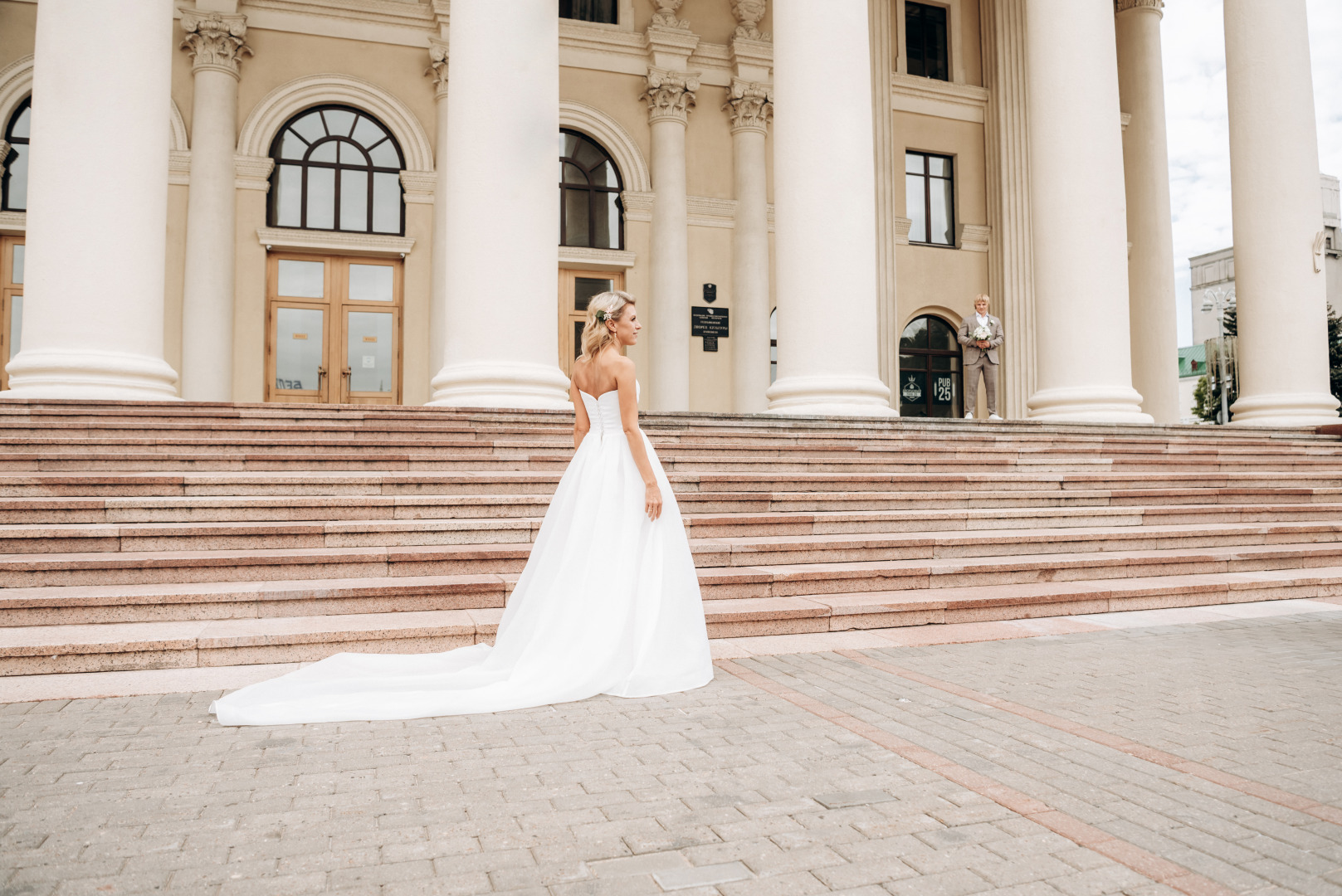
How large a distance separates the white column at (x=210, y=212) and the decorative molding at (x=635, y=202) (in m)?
7.27

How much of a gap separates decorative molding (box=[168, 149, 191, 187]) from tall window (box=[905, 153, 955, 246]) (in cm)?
1481

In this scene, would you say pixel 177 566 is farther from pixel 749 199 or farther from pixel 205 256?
pixel 749 199

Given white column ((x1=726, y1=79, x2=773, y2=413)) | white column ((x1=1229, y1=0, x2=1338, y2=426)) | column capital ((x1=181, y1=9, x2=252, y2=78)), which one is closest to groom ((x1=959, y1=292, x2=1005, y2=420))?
white column ((x1=1229, y1=0, x2=1338, y2=426))

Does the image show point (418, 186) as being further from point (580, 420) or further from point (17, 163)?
point (580, 420)

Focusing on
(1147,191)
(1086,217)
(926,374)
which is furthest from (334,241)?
(1147,191)

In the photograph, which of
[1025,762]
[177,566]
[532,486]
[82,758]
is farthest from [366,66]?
[1025,762]

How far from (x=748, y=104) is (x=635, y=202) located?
3260 millimetres

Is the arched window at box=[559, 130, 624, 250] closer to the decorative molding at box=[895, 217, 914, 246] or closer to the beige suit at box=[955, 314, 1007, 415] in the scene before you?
the decorative molding at box=[895, 217, 914, 246]

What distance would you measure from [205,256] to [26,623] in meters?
12.3

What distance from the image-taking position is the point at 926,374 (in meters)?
21.4

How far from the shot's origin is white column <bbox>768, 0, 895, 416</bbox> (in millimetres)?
11484

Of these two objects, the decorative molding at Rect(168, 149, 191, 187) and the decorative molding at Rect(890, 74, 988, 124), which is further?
the decorative molding at Rect(890, 74, 988, 124)

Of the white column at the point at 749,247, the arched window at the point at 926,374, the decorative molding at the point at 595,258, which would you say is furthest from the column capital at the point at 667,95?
the arched window at the point at 926,374

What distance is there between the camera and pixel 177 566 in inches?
236
